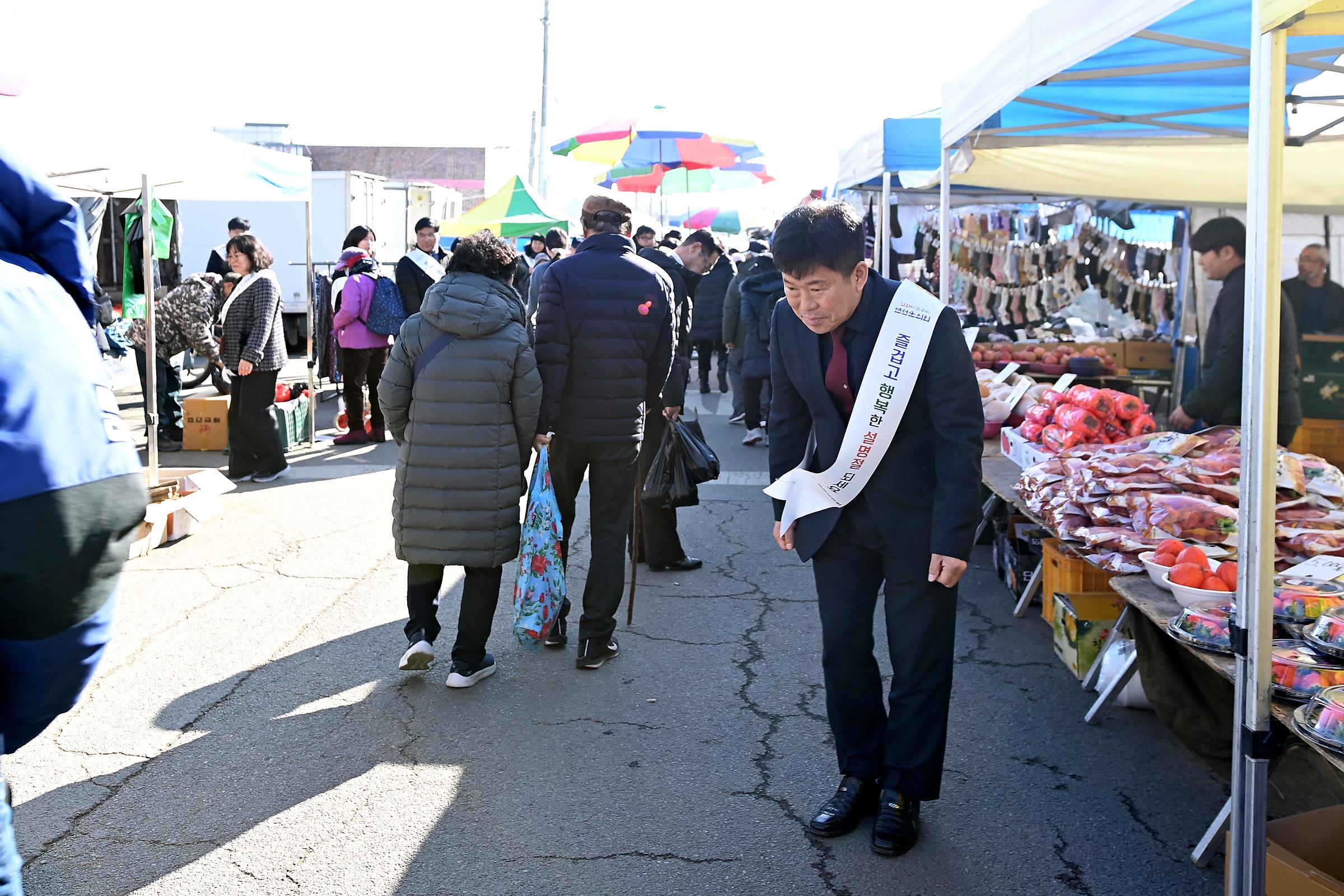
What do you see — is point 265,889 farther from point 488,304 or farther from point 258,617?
point 258,617

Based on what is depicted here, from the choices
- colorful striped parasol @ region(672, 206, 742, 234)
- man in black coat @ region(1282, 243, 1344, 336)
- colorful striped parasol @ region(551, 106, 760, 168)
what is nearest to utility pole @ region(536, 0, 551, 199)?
colorful striped parasol @ region(672, 206, 742, 234)

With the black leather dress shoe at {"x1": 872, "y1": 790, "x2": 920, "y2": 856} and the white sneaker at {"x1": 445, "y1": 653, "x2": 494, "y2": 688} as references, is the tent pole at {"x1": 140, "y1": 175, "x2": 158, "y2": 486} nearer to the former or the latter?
the white sneaker at {"x1": 445, "y1": 653, "x2": 494, "y2": 688}

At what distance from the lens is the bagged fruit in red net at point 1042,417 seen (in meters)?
6.60

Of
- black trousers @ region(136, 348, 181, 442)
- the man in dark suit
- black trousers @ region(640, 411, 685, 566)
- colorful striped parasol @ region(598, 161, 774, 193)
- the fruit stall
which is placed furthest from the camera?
colorful striped parasol @ region(598, 161, 774, 193)

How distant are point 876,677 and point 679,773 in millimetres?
878

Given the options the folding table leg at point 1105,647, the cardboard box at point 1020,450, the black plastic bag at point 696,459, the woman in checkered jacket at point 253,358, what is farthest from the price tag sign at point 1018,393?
the woman in checkered jacket at point 253,358

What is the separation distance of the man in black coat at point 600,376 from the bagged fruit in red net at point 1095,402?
237 centimetres

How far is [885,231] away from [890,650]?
318 inches

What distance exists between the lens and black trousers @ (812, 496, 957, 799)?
11.4 feet

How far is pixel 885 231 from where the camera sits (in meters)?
11.1

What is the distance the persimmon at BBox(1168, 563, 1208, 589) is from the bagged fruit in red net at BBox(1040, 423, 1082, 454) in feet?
6.89

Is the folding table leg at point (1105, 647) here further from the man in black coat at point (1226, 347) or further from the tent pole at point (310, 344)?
the tent pole at point (310, 344)

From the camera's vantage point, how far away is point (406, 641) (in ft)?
18.4

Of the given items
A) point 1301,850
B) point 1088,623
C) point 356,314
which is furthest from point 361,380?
point 1301,850
